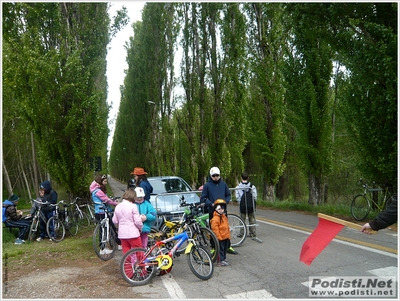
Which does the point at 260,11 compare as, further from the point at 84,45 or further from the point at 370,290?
the point at 370,290

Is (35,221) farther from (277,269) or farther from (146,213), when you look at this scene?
(277,269)

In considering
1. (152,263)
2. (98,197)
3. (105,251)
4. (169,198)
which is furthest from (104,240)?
(152,263)

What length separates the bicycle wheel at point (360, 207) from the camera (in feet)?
35.0

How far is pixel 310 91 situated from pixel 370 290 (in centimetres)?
1080

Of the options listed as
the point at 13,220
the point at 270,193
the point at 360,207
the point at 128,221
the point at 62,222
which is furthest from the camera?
the point at 270,193

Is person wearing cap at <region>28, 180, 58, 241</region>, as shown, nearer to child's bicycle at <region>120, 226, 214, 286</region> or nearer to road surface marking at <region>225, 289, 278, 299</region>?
child's bicycle at <region>120, 226, 214, 286</region>

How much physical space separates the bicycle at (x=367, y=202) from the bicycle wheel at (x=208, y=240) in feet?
21.2

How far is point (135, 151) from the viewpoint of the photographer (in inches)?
1780

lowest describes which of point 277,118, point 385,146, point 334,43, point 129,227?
point 129,227

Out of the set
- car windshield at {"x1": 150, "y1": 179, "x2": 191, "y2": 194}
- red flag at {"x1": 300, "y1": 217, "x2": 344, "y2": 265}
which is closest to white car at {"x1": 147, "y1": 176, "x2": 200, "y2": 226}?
car windshield at {"x1": 150, "y1": 179, "x2": 191, "y2": 194}

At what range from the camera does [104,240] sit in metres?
7.71

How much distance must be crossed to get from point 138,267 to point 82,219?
746 centimetres

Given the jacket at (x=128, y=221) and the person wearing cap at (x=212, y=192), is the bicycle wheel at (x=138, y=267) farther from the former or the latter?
the person wearing cap at (x=212, y=192)

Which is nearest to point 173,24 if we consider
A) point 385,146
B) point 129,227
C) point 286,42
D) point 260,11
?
point 260,11
